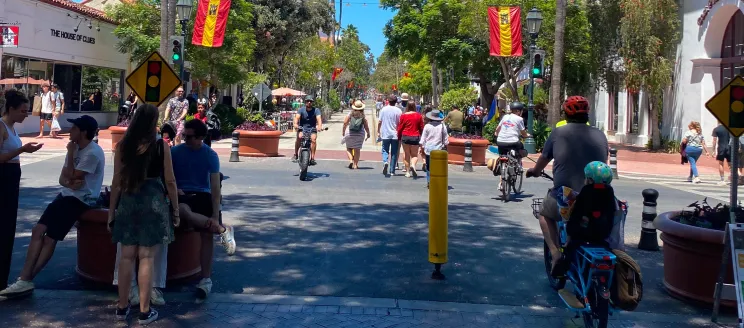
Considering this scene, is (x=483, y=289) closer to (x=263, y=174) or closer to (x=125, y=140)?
(x=125, y=140)

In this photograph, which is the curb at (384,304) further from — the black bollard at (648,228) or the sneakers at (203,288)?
the black bollard at (648,228)

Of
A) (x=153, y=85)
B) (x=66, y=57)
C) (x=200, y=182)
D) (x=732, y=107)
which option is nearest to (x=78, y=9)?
(x=66, y=57)

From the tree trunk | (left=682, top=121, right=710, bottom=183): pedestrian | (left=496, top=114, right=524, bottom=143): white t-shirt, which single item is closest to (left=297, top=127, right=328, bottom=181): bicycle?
(left=496, top=114, right=524, bottom=143): white t-shirt

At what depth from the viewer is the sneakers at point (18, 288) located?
232 inches

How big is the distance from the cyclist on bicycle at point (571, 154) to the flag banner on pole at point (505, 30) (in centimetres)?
1816

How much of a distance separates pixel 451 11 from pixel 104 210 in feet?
93.4

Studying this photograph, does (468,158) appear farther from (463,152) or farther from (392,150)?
(392,150)

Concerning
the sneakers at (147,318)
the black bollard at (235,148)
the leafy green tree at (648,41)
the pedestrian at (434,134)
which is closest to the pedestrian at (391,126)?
the pedestrian at (434,134)

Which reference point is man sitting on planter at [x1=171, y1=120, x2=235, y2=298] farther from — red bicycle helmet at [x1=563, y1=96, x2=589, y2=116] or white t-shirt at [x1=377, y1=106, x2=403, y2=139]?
white t-shirt at [x1=377, y1=106, x2=403, y2=139]

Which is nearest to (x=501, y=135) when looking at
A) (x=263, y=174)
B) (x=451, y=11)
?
(x=263, y=174)

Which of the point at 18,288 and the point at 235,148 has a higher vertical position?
the point at 235,148

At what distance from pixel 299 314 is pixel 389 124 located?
377 inches

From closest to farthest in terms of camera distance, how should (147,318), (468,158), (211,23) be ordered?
(147,318) < (468,158) < (211,23)

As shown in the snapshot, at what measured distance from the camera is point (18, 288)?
233 inches
